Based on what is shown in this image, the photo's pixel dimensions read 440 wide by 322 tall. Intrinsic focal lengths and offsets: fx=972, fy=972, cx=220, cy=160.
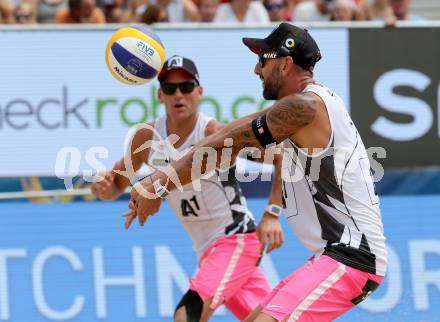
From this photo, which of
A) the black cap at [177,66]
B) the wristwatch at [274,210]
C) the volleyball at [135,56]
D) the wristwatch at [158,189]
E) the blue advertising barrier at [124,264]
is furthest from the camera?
the blue advertising barrier at [124,264]

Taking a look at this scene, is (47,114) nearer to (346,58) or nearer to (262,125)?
(346,58)

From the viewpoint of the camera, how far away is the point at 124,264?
319 inches

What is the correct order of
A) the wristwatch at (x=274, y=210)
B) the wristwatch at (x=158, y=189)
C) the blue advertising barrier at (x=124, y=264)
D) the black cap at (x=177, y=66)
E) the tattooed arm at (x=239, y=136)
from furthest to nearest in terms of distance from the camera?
1. the blue advertising barrier at (x=124, y=264)
2. the black cap at (x=177, y=66)
3. the wristwatch at (x=274, y=210)
4. the wristwatch at (x=158, y=189)
5. the tattooed arm at (x=239, y=136)

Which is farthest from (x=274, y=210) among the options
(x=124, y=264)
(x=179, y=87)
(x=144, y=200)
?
(x=124, y=264)

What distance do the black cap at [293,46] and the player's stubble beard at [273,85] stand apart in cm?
11

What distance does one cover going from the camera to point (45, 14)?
432 inches

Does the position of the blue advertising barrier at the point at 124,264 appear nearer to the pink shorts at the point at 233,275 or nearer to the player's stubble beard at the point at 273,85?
the pink shorts at the point at 233,275

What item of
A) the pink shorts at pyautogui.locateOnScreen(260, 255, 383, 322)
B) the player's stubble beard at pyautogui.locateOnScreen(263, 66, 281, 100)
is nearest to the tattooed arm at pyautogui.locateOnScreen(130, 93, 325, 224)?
the player's stubble beard at pyautogui.locateOnScreen(263, 66, 281, 100)

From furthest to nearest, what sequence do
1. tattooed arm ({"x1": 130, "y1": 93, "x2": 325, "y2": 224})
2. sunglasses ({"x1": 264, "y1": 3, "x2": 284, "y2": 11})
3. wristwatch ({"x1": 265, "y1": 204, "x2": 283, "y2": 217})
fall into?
sunglasses ({"x1": 264, "y1": 3, "x2": 284, "y2": 11}) → wristwatch ({"x1": 265, "y1": 204, "x2": 283, "y2": 217}) → tattooed arm ({"x1": 130, "y1": 93, "x2": 325, "y2": 224})

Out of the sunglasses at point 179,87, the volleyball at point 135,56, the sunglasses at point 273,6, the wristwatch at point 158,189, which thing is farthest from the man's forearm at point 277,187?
the sunglasses at point 273,6

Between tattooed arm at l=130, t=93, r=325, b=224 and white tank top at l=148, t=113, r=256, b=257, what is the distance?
3.79 feet

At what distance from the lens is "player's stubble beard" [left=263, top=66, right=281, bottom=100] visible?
5.26 meters

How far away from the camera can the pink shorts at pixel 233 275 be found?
6352 mm

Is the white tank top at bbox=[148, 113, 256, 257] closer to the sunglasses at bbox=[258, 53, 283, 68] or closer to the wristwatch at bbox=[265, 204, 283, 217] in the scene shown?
the wristwatch at bbox=[265, 204, 283, 217]
